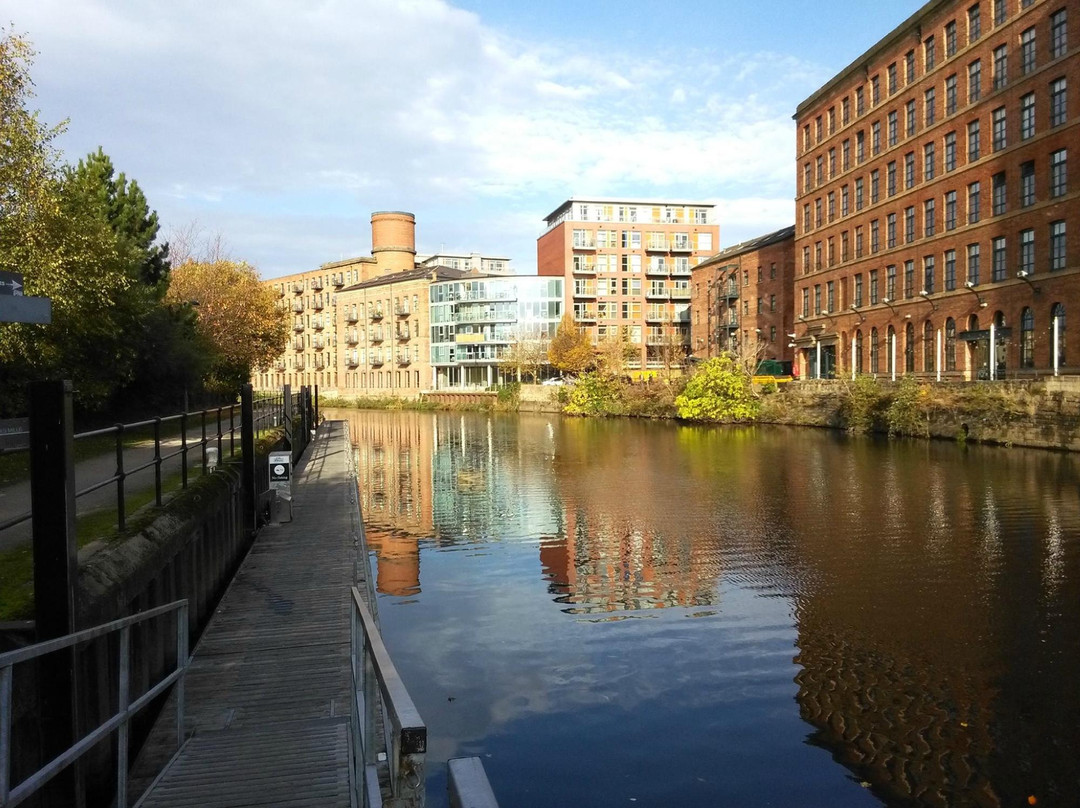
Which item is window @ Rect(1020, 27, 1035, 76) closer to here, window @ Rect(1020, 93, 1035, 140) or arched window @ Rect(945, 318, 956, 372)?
window @ Rect(1020, 93, 1035, 140)

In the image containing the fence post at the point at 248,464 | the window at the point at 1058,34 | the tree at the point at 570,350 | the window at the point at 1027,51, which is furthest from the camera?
the tree at the point at 570,350

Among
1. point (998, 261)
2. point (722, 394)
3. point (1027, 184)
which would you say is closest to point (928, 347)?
point (998, 261)

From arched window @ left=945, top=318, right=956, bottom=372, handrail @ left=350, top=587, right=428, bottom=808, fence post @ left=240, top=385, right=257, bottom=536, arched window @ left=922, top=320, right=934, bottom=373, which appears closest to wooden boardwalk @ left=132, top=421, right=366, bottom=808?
handrail @ left=350, top=587, right=428, bottom=808

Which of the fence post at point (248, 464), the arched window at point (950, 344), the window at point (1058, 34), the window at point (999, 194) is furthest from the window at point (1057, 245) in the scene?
the fence post at point (248, 464)

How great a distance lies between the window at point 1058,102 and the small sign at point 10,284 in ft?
134

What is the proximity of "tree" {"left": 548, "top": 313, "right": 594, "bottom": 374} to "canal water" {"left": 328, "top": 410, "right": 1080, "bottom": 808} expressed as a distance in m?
53.1

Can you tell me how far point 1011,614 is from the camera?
37.2ft

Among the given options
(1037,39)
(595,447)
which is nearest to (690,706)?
(595,447)

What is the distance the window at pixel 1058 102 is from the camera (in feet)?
117

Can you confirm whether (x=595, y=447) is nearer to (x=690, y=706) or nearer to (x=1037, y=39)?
(x=1037, y=39)

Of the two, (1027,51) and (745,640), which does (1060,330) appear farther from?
(745,640)

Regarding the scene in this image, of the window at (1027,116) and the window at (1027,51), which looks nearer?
the window at (1027,51)

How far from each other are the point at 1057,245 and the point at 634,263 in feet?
173

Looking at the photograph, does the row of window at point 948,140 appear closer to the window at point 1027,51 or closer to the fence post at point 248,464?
the window at point 1027,51
